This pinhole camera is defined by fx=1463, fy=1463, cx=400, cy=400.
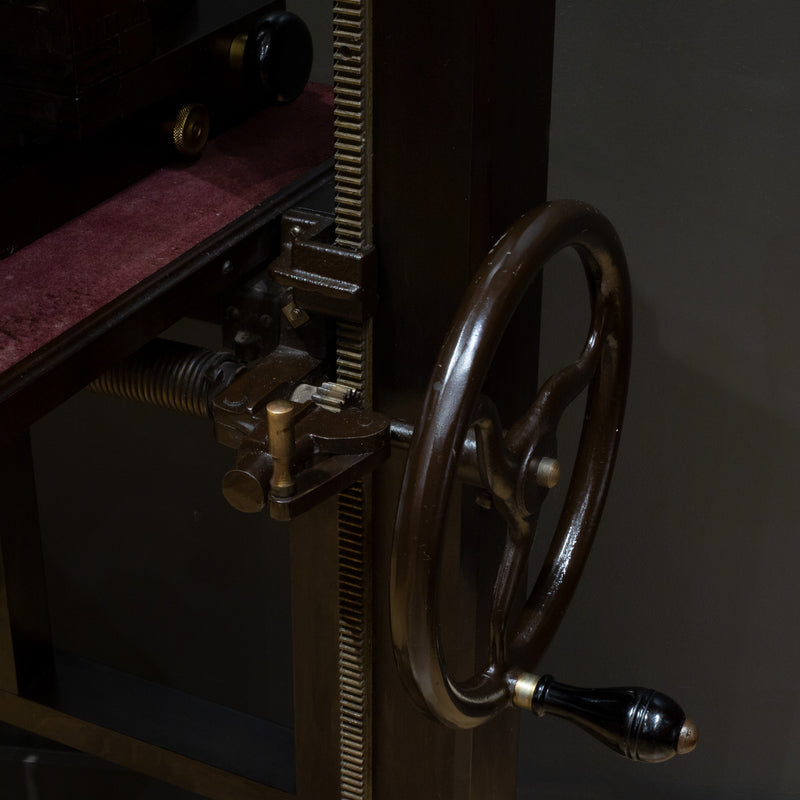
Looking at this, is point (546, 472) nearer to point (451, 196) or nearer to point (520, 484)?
point (520, 484)

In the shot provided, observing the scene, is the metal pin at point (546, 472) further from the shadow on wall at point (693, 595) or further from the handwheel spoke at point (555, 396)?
the shadow on wall at point (693, 595)

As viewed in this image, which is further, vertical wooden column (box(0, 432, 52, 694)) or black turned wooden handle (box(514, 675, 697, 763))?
vertical wooden column (box(0, 432, 52, 694))

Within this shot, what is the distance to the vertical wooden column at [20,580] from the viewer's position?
5.52ft

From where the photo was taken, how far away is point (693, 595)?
79.5 inches

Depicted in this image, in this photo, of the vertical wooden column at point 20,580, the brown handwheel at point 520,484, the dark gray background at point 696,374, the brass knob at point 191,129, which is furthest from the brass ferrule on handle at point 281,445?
the dark gray background at point 696,374

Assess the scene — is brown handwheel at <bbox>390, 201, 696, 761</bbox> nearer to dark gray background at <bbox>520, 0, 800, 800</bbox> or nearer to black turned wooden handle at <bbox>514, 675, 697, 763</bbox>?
black turned wooden handle at <bbox>514, 675, 697, 763</bbox>

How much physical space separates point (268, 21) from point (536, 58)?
0.34 m

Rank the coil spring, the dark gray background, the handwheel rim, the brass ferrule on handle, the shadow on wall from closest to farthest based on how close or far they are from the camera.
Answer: the handwheel rim
the brass ferrule on handle
the coil spring
the dark gray background
the shadow on wall

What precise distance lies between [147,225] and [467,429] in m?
0.43

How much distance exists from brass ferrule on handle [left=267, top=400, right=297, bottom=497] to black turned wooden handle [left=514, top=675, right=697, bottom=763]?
237 millimetres

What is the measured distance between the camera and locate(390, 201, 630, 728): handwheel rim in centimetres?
94

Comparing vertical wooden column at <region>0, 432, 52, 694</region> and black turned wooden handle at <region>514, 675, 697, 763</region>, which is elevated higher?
black turned wooden handle at <region>514, 675, 697, 763</region>

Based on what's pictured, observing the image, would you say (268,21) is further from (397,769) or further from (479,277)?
(397,769)

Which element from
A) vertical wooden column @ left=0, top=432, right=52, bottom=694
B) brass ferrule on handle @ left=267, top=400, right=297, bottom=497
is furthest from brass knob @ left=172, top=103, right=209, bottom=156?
vertical wooden column @ left=0, top=432, right=52, bottom=694
